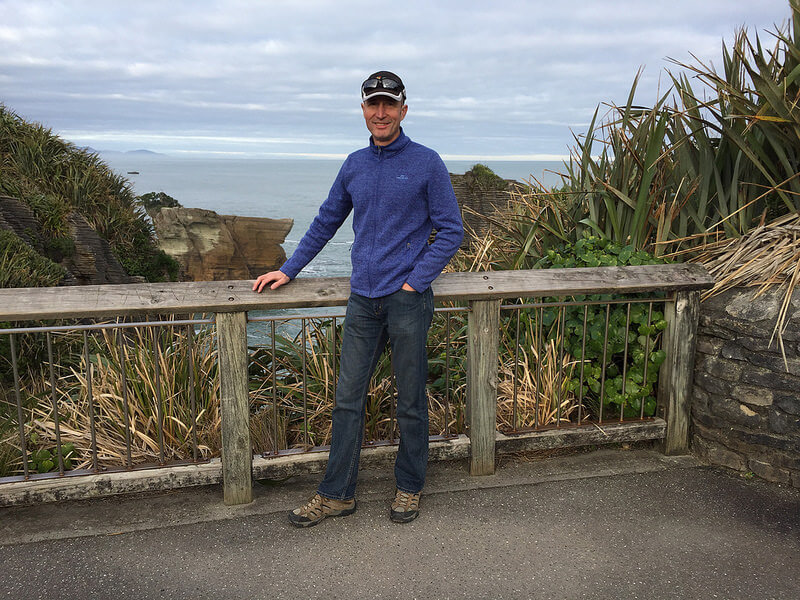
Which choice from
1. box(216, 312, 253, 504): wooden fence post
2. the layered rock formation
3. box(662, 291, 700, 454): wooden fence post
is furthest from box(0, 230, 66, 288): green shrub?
box(662, 291, 700, 454): wooden fence post

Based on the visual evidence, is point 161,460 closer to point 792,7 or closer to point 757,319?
point 757,319

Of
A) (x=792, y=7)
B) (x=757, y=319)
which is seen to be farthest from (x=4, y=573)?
(x=792, y=7)

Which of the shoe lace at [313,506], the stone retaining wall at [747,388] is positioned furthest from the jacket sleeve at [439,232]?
the stone retaining wall at [747,388]

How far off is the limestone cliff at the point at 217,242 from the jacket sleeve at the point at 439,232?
29089mm

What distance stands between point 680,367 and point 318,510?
223 cm

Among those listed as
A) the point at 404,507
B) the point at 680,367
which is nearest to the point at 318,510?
the point at 404,507

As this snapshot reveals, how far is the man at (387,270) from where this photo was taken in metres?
3.26

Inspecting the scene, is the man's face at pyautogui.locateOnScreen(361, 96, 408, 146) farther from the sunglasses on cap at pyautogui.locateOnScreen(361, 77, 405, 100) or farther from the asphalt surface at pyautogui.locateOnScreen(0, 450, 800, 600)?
the asphalt surface at pyautogui.locateOnScreen(0, 450, 800, 600)

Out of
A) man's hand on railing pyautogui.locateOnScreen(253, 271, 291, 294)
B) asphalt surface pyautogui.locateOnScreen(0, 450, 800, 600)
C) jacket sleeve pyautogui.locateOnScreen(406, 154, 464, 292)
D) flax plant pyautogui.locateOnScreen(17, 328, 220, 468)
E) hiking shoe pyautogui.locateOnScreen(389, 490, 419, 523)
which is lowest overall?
asphalt surface pyautogui.locateOnScreen(0, 450, 800, 600)

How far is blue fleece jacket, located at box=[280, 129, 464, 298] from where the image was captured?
326 centimetres

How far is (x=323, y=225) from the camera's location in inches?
140

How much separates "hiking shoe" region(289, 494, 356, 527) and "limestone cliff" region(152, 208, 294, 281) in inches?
1133

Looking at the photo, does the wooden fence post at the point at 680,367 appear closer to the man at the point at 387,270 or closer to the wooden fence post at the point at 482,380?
the wooden fence post at the point at 482,380

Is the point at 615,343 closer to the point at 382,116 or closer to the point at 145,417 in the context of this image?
the point at 382,116
